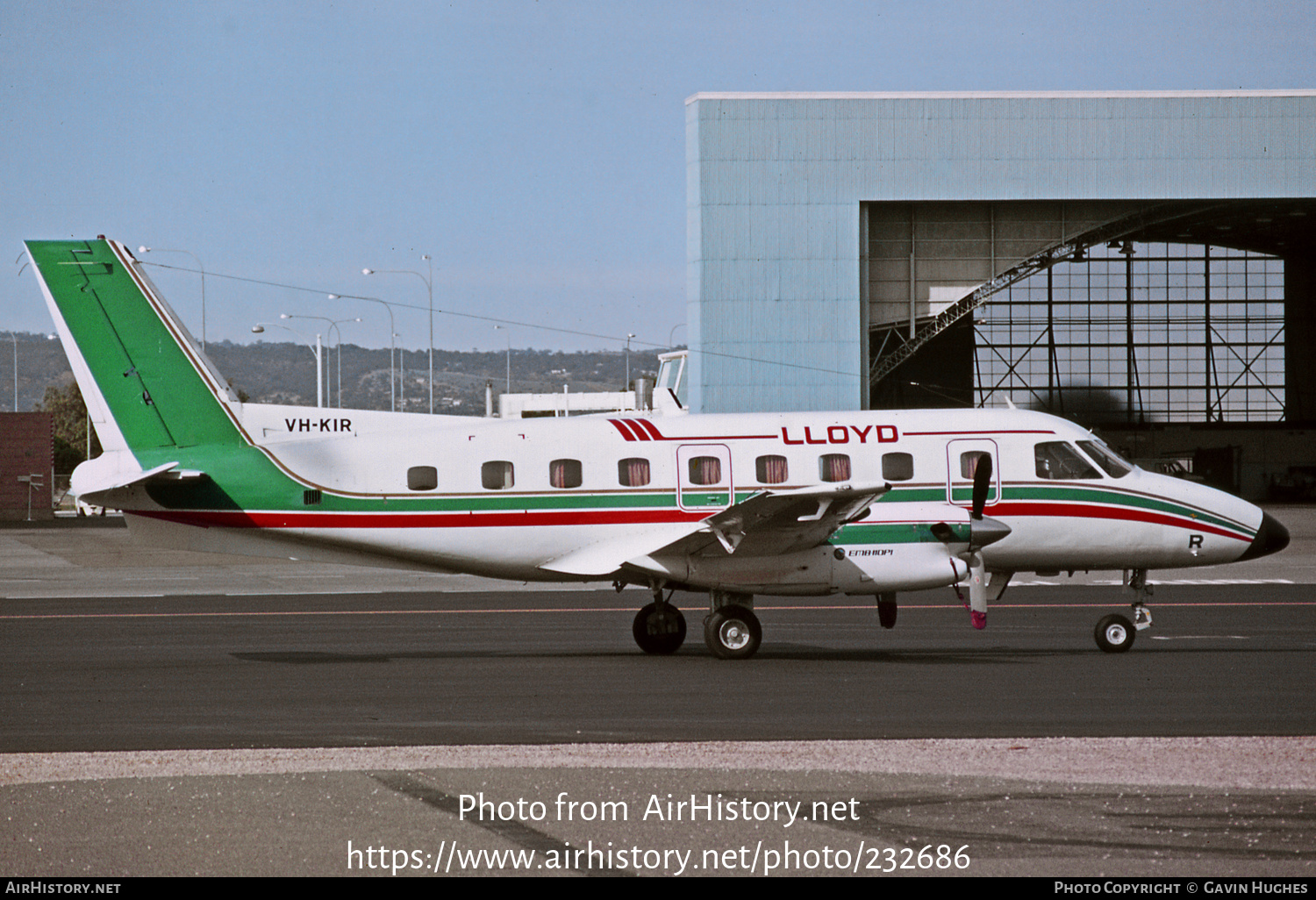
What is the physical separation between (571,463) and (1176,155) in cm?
4287

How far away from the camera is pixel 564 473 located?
58.5ft

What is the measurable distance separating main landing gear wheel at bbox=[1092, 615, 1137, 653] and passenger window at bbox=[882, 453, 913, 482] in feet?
9.86

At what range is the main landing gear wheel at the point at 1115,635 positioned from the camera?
1722 cm

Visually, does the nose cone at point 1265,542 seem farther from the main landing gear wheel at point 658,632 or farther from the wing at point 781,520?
the main landing gear wheel at point 658,632

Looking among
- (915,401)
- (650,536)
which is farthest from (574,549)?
(915,401)

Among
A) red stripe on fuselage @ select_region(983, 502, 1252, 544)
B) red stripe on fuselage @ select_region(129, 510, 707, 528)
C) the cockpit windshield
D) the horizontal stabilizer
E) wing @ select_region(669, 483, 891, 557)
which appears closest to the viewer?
wing @ select_region(669, 483, 891, 557)

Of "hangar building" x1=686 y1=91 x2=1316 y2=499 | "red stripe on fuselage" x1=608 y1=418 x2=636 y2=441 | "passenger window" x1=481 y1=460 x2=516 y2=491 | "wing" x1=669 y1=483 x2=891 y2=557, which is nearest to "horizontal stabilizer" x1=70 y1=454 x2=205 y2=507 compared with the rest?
"passenger window" x1=481 y1=460 x2=516 y2=491

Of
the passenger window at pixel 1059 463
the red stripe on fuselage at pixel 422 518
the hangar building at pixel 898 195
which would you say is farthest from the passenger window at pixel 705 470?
the hangar building at pixel 898 195

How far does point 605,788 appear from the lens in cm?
944

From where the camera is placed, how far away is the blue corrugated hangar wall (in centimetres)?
5316

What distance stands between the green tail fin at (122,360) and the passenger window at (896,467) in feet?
27.1

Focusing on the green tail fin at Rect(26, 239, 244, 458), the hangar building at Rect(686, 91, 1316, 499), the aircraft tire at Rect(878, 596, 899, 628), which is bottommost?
the aircraft tire at Rect(878, 596, 899, 628)

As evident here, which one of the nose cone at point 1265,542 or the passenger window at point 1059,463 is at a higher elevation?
the passenger window at point 1059,463

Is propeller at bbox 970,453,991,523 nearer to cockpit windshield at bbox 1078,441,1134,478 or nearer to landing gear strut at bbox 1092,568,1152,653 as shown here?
cockpit windshield at bbox 1078,441,1134,478
